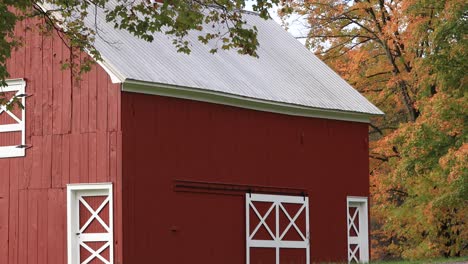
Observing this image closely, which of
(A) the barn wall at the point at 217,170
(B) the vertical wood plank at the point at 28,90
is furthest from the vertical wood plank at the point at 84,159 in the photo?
(B) the vertical wood plank at the point at 28,90

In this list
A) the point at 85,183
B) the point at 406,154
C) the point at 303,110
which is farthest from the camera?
the point at 406,154

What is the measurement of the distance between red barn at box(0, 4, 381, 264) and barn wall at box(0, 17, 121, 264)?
1.0 inches

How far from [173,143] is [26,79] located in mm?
3496

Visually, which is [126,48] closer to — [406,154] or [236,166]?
[236,166]

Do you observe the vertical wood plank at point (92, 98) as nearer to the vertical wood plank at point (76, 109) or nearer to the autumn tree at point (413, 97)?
the vertical wood plank at point (76, 109)

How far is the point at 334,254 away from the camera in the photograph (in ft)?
97.6

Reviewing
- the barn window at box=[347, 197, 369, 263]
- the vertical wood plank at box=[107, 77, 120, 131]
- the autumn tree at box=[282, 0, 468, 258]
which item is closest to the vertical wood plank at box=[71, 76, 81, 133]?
the vertical wood plank at box=[107, 77, 120, 131]

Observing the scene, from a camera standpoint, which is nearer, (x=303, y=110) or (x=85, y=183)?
(x=85, y=183)

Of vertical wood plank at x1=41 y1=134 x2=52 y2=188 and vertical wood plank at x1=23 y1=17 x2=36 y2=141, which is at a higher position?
vertical wood plank at x1=23 y1=17 x2=36 y2=141

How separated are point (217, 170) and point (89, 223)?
370cm

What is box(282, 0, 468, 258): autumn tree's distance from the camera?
33.0m

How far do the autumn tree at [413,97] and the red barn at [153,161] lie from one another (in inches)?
213

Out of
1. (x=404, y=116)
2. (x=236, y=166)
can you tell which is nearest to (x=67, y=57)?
(x=236, y=166)

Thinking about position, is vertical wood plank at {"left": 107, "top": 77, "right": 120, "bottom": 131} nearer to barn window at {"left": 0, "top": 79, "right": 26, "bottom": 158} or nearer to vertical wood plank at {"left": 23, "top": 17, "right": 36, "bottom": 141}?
vertical wood plank at {"left": 23, "top": 17, "right": 36, "bottom": 141}
